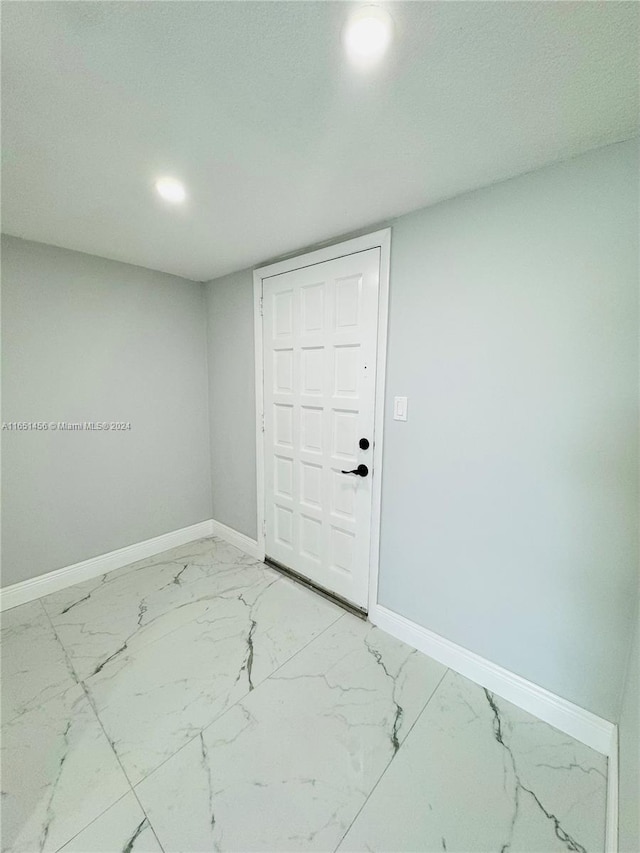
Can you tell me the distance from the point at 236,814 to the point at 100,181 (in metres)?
2.43

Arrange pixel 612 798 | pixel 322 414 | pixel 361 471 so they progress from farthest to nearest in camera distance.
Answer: pixel 322 414
pixel 361 471
pixel 612 798

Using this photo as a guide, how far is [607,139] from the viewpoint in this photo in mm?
1099

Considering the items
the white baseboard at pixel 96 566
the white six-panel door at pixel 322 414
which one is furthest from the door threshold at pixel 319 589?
the white baseboard at pixel 96 566

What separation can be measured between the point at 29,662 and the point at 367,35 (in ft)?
9.21

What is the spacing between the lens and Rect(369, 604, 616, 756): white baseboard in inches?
50.5

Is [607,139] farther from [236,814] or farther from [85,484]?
[85,484]

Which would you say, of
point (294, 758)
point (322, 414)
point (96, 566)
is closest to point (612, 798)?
point (294, 758)

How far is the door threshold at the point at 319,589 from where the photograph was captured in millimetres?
2021

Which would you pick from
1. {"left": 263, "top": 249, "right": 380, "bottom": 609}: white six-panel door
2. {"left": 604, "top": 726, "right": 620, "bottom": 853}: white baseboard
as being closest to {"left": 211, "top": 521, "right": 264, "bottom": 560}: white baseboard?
{"left": 263, "top": 249, "right": 380, "bottom": 609}: white six-panel door

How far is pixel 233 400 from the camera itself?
273 cm

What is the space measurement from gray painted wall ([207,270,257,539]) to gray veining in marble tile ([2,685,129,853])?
4.89 feet

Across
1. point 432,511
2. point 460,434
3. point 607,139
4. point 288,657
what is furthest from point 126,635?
point 607,139

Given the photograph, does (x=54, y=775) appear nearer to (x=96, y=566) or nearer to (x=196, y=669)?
(x=196, y=669)

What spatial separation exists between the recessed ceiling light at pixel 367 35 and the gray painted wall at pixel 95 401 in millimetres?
2189
